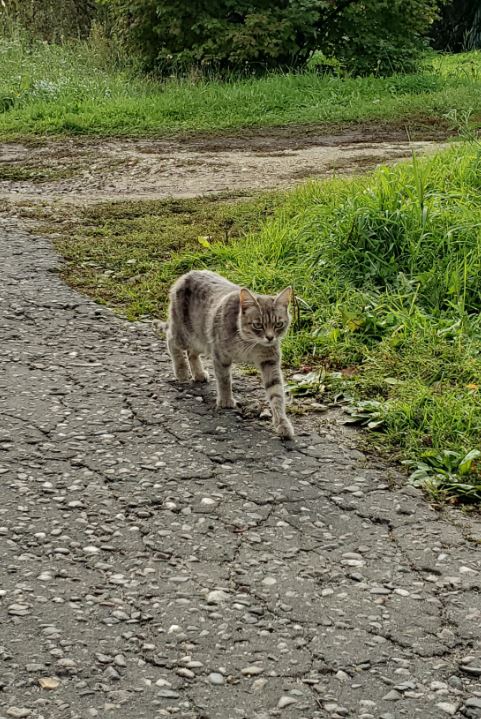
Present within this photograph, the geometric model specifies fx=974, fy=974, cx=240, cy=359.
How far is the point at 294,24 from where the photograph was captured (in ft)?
54.7

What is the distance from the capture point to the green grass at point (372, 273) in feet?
17.1

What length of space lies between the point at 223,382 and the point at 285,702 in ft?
8.45

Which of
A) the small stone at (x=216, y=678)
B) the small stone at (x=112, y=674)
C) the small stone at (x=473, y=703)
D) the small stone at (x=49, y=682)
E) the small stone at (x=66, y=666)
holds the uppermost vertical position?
the small stone at (x=49, y=682)

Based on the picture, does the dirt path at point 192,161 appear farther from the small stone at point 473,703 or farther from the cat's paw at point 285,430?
the small stone at point 473,703

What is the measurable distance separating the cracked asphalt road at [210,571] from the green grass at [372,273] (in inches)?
20.0

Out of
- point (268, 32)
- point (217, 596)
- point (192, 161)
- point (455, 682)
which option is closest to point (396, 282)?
point (217, 596)

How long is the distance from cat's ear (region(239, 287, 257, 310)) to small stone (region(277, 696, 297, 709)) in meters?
2.53

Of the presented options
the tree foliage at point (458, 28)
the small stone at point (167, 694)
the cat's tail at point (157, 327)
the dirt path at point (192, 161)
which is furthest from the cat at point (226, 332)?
the tree foliage at point (458, 28)

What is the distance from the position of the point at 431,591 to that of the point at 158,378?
2.67 metres

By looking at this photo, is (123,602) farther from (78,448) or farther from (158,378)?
(158,378)

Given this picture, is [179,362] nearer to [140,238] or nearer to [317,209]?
[317,209]

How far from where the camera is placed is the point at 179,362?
19.5ft

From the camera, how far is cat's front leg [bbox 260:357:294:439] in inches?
201

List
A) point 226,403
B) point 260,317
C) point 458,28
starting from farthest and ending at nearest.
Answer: point 458,28, point 226,403, point 260,317
